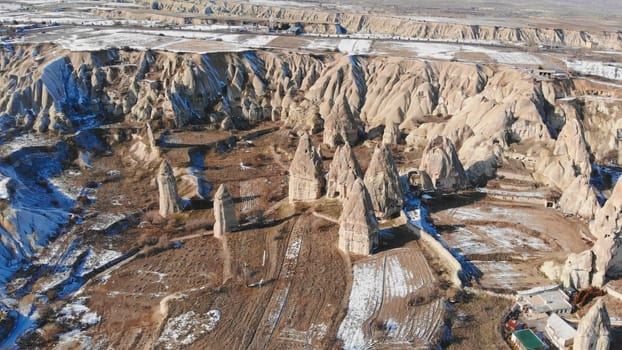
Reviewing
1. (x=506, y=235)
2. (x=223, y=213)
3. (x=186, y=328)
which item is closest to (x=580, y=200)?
(x=506, y=235)

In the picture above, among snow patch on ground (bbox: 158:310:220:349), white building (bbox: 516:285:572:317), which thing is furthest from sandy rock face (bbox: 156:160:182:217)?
white building (bbox: 516:285:572:317)

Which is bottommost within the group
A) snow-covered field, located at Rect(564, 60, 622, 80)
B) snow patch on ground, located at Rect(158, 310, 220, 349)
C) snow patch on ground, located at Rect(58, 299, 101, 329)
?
snow patch on ground, located at Rect(58, 299, 101, 329)

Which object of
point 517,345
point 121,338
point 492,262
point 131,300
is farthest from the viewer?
point 492,262

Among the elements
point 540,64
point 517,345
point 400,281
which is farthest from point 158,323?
point 540,64

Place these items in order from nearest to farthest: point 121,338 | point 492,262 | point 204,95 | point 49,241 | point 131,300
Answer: point 121,338
point 131,300
point 492,262
point 49,241
point 204,95

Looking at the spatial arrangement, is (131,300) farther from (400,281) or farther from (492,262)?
(492,262)

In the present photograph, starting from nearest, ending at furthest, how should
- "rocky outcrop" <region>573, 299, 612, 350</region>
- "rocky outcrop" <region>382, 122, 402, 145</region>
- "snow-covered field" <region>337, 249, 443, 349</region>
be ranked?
"rocky outcrop" <region>573, 299, 612, 350</region>, "snow-covered field" <region>337, 249, 443, 349</region>, "rocky outcrop" <region>382, 122, 402, 145</region>

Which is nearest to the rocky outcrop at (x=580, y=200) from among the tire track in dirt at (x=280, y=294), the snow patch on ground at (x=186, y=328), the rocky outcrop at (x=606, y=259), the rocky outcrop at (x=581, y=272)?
the rocky outcrop at (x=606, y=259)

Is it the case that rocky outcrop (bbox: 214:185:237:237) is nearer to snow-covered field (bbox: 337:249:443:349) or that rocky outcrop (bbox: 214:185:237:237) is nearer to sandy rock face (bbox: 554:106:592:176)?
snow-covered field (bbox: 337:249:443:349)
